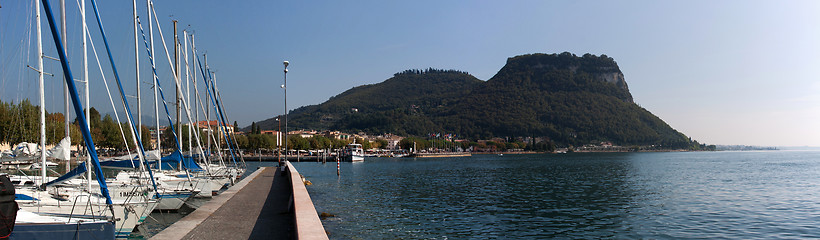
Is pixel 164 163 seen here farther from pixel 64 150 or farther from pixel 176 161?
pixel 64 150

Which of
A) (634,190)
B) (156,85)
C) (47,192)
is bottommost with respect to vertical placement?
(634,190)

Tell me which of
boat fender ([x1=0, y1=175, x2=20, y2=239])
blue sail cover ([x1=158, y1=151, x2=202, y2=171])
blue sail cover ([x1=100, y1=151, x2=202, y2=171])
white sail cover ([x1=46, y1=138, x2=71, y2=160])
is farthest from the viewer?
blue sail cover ([x1=158, y1=151, x2=202, y2=171])

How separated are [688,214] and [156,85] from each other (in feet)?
88.5

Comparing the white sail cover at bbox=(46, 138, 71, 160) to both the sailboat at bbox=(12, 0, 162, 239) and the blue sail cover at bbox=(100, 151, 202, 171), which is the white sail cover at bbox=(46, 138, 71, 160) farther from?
the blue sail cover at bbox=(100, 151, 202, 171)

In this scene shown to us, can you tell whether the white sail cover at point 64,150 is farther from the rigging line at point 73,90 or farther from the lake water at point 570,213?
the lake water at point 570,213

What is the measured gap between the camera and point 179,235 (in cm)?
1025

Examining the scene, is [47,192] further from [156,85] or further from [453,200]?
[453,200]

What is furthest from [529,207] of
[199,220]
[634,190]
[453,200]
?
[199,220]

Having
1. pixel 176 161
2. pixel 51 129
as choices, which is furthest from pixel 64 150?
pixel 51 129

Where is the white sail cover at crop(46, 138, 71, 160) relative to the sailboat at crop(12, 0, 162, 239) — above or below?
above

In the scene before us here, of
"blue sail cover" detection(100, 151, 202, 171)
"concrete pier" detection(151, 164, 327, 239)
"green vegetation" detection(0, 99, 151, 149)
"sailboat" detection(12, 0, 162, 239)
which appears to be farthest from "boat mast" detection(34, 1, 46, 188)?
"green vegetation" detection(0, 99, 151, 149)

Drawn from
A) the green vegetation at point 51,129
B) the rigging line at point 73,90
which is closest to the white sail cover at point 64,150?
the rigging line at point 73,90

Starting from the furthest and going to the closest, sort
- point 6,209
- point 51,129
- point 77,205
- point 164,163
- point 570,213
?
point 51,129
point 164,163
point 570,213
point 77,205
point 6,209

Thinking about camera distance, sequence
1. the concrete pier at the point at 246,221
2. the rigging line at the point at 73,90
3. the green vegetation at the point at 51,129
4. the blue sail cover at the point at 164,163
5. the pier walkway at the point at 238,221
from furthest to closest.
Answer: the green vegetation at the point at 51,129
the blue sail cover at the point at 164,163
the pier walkway at the point at 238,221
the concrete pier at the point at 246,221
the rigging line at the point at 73,90
